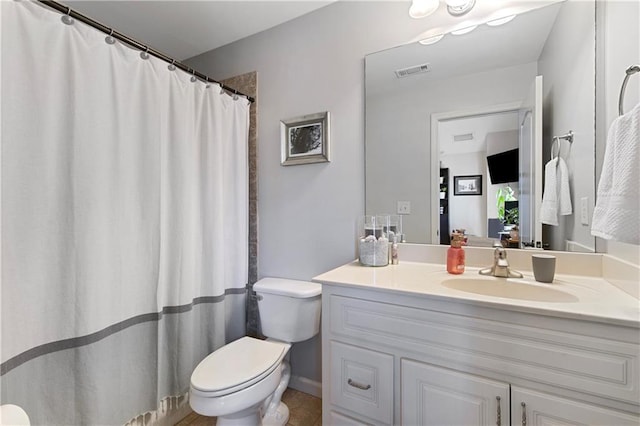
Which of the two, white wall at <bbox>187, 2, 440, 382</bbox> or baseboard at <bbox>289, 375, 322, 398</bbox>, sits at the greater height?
white wall at <bbox>187, 2, 440, 382</bbox>

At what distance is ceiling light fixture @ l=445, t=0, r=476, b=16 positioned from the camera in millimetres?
1326

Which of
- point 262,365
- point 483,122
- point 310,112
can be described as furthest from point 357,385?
point 310,112

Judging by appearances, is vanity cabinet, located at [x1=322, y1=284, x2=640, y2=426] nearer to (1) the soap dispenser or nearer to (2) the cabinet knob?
(2) the cabinet knob

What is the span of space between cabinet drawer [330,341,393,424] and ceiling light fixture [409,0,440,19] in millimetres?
1564

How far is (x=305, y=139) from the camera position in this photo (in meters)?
1.77

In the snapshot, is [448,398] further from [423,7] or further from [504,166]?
[423,7]

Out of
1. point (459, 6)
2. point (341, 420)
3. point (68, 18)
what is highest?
point (459, 6)

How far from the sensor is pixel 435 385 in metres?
0.95

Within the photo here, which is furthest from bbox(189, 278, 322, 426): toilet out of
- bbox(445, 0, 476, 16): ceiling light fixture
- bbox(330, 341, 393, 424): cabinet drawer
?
bbox(445, 0, 476, 16): ceiling light fixture

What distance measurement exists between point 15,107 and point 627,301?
2075 millimetres

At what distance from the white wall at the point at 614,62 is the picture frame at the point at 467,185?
429 mm

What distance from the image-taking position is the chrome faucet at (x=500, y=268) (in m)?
1.17

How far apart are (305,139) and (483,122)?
3.23ft

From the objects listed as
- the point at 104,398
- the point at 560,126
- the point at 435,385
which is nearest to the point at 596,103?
the point at 560,126
